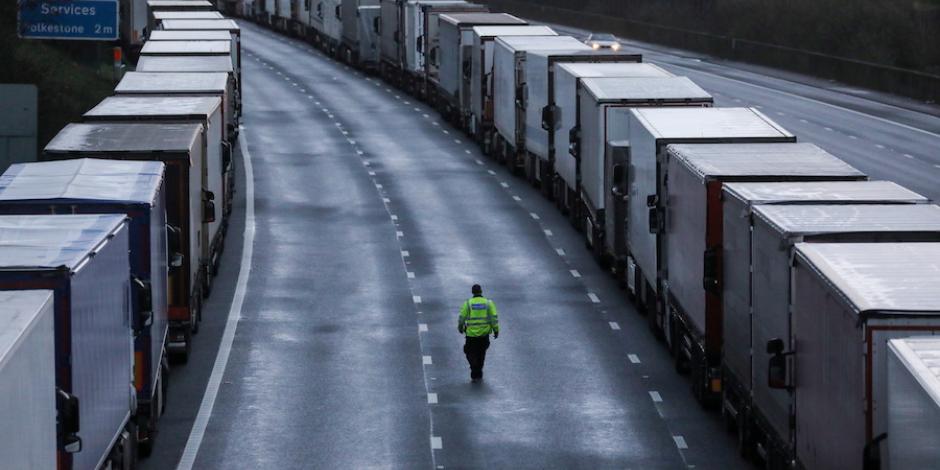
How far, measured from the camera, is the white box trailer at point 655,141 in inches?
1313

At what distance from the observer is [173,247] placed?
30422 millimetres

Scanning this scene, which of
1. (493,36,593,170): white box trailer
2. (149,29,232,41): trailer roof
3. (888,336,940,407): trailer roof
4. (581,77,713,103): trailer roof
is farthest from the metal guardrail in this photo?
(888,336,940,407): trailer roof

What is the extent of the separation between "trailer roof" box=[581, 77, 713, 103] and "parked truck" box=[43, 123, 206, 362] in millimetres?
11073

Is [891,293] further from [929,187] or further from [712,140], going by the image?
[929,187]

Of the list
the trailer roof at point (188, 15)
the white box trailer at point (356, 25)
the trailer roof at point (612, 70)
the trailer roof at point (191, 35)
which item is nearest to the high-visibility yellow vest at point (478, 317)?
the trailer roof at point (612, 70)

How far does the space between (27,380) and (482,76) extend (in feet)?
153

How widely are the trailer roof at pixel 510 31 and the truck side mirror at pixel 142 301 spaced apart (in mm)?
37019

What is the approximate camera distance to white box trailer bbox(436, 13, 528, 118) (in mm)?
65188

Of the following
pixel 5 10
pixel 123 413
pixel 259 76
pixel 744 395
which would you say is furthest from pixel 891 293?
pixel 259 76

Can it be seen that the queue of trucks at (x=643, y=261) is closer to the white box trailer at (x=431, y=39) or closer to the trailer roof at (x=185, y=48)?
the trailer roof at (x=185, y=48)

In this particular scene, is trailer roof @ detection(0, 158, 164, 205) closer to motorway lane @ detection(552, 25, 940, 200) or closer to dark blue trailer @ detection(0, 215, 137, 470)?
dark blue trailer @ detection(0, 215, 137, 470)

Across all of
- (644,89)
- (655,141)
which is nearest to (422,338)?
(655,141)

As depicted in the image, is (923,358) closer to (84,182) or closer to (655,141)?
(84,182)

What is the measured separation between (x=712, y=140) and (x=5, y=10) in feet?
107
